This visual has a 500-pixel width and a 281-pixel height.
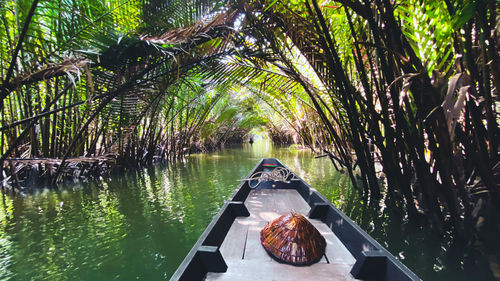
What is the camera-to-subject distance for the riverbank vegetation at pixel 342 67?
5.72 feet

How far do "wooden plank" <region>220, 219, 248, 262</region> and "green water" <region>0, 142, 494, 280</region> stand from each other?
1.74ft

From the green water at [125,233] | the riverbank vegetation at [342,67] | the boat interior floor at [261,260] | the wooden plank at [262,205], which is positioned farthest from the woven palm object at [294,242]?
the riverbank vegetation at [342,67]

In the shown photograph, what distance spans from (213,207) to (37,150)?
13.5ft

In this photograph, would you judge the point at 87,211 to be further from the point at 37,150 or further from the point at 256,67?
the point at 256,67

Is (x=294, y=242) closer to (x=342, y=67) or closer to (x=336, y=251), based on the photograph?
(x=336, y=251)

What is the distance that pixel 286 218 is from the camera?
5.86 ft

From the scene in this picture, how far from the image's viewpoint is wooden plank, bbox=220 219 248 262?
1.64m

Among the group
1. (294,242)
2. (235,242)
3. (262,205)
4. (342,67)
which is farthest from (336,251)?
(342,67)

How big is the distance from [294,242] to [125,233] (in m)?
2.11

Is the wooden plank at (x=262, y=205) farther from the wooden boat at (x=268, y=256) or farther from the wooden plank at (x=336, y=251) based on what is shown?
the wooden plank at (x=336, y=251)

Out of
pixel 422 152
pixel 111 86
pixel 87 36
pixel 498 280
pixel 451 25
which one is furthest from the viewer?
pixel 111 86

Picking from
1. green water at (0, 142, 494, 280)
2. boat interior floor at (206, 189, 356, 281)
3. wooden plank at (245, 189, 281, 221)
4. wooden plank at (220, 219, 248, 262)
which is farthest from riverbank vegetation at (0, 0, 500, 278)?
wooden plank at (220, 219, 248, 262)

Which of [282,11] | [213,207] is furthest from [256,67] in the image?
→ [213,207]

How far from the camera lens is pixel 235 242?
1855 millimetres
